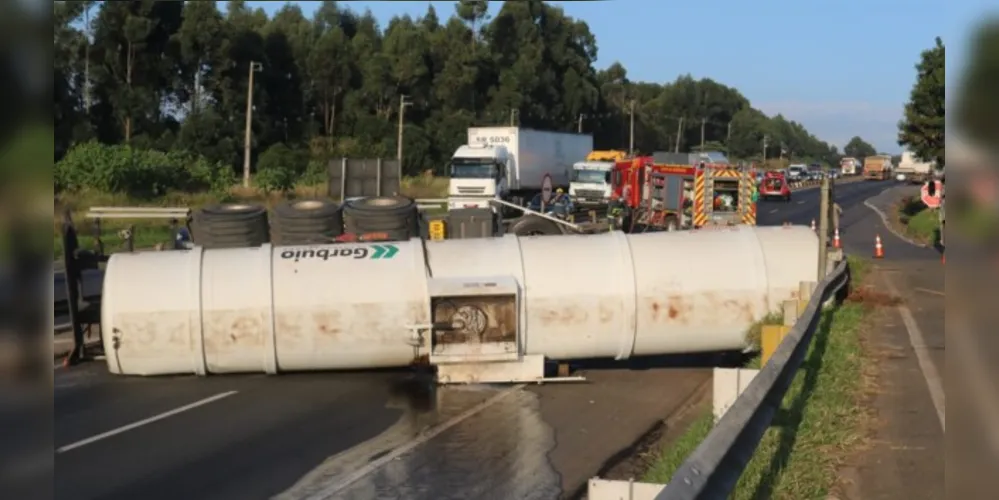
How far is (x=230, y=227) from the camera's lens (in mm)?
17391

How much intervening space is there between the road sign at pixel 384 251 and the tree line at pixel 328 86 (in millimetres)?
21015

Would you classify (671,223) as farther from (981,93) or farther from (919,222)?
(981,93)

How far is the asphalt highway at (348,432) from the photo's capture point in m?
7.73

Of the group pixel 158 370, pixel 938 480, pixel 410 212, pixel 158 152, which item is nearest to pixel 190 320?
pixel 158 370

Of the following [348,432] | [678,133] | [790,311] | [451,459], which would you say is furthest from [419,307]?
[678,133]

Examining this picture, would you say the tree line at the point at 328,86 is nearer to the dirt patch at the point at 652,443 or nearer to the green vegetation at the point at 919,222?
the green vegetation at the point at 919,222

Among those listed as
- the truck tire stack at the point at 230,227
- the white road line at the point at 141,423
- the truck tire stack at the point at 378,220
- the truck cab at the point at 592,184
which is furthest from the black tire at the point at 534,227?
the truck cab at the point at 592,184

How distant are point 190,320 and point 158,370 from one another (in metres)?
0.78

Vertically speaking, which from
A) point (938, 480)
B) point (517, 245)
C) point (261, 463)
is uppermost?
point (517, 245)

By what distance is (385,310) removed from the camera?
39.5ft

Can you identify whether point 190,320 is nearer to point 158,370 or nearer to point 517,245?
point 158,370

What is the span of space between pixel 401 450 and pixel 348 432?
921mm

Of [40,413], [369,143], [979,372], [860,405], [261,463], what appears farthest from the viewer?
[369,143]

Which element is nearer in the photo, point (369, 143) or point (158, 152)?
point (158, 152)
